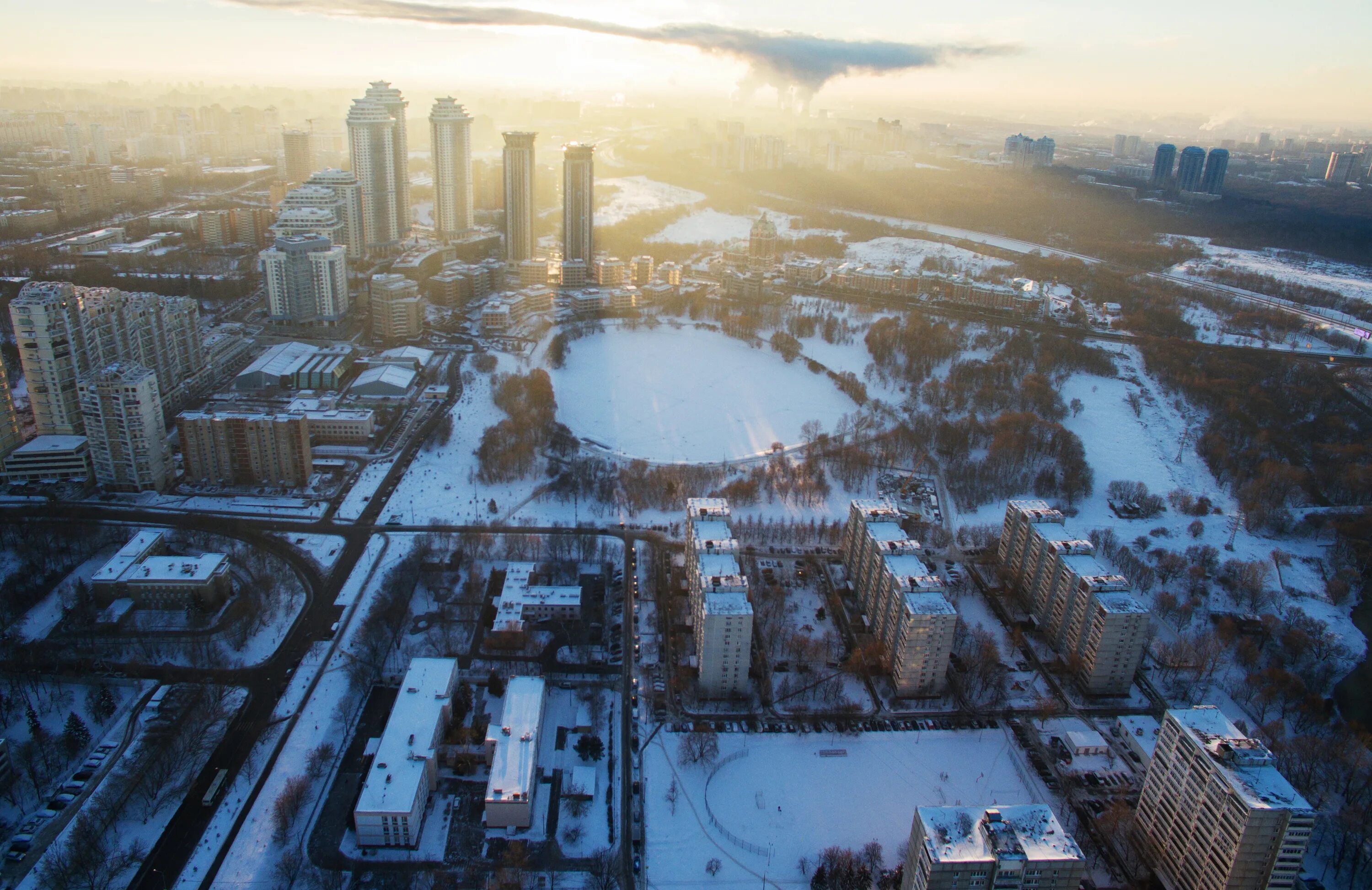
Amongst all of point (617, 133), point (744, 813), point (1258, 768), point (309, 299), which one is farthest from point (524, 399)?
point (617, 133)

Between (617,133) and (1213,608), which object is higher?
(617,133)

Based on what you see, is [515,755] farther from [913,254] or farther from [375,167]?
[913,254]

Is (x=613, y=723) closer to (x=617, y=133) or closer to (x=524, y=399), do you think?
(x=524, y=399)

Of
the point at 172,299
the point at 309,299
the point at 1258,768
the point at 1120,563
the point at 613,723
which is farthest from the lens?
the point at 309,299

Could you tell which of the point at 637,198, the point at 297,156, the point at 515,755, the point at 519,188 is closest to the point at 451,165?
the point at 519,188

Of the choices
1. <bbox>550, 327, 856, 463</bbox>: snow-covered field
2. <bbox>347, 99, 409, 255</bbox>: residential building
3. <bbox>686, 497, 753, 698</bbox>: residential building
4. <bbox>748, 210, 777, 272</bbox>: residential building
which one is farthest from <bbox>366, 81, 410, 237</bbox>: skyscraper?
<bbox>686, 497, 753, 698</bbox>: residential building

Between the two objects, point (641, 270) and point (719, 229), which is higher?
point (719, 229)

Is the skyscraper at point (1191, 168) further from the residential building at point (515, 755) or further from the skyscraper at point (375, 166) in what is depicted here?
the residential building at point (515, 755)
